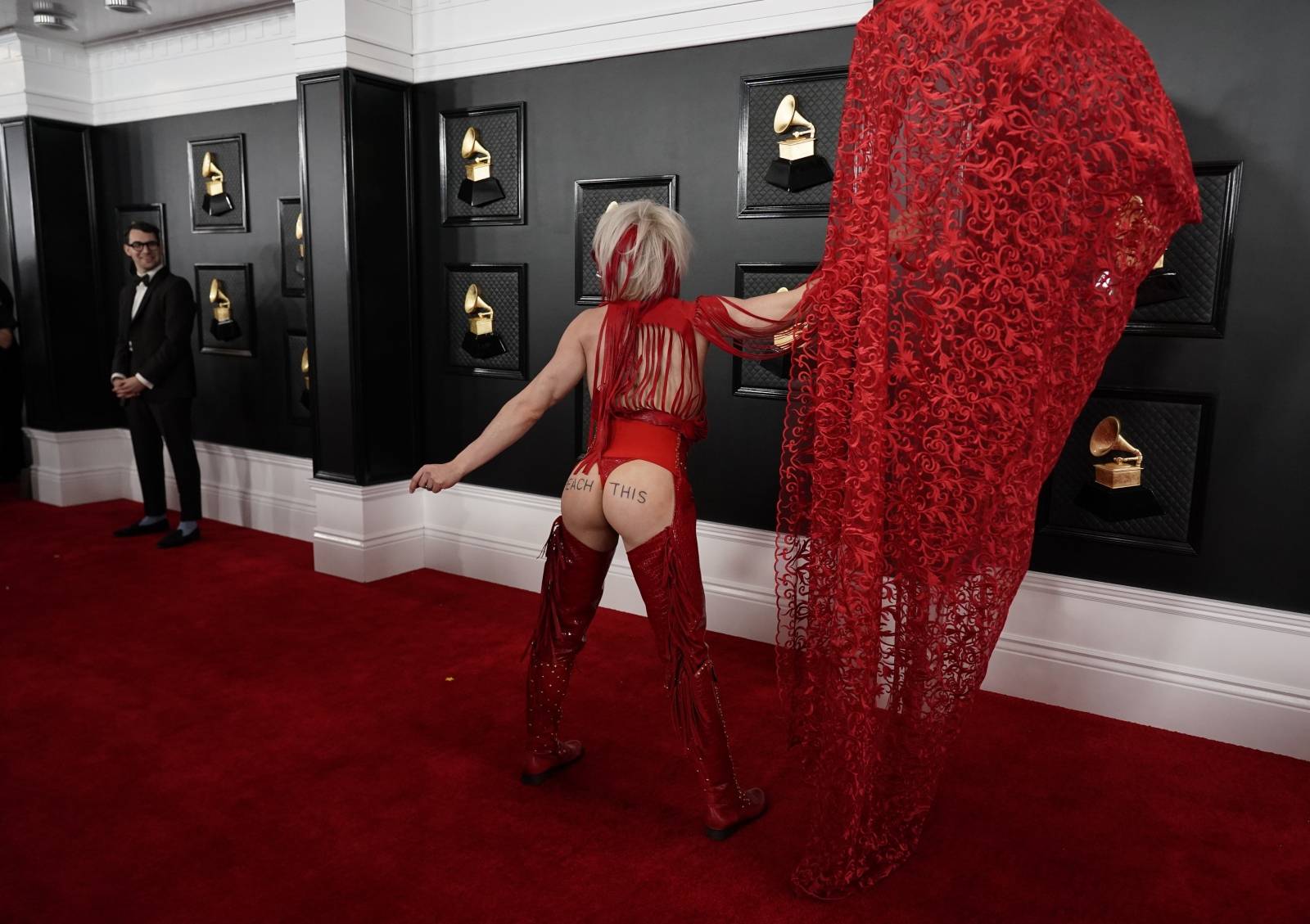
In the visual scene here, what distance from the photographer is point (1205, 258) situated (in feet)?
9.78

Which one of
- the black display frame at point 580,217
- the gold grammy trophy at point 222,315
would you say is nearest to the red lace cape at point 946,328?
the black display frame at point 580,217

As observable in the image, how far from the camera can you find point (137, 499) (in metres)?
6.45

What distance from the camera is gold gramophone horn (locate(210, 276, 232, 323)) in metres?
5.64

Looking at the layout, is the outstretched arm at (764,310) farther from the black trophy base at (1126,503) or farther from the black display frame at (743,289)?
the black trophy base at (1126,503)

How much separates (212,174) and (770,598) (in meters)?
4.21

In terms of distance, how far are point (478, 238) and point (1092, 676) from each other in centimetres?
331

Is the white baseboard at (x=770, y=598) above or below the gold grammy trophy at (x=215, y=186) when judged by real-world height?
below

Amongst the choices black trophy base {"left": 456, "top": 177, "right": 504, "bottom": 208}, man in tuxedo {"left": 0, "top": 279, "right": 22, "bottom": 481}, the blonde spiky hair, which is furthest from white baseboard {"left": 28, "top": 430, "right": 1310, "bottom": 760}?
the blonde spiky hair

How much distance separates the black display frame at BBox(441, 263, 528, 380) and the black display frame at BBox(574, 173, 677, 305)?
0.99 feet

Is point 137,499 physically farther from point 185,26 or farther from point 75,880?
point 75,880

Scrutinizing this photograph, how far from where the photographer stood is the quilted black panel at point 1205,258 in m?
2.93

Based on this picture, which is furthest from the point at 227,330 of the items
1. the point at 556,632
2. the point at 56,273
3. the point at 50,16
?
the point at 556,632

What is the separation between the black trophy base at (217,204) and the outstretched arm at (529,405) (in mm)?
3952

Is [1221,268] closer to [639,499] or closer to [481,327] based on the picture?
[639,499]
